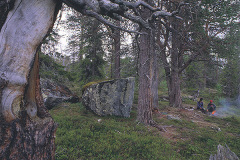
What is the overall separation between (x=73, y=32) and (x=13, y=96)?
11004 mm

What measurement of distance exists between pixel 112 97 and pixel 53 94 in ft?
12.7

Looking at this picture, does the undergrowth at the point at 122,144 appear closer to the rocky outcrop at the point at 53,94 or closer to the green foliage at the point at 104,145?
the green foliage at the point at 104,145

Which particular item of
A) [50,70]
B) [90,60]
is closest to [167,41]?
[90,60]

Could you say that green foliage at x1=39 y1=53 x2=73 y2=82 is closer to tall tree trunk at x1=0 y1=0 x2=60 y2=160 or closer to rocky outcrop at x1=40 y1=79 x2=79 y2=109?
rocky outcrop at x1=40 y1=79 x2=79 y2=109

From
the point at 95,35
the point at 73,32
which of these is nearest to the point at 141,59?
the point at 95,35

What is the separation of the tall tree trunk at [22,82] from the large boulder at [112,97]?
19.3ft

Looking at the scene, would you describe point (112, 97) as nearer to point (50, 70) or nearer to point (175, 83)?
point (50, 70)

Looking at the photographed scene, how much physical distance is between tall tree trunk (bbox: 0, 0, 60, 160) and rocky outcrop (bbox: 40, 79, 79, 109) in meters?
7.03

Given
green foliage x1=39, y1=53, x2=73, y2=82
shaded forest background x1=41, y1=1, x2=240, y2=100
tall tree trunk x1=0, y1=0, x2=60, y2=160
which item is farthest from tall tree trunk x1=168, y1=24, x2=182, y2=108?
tall tree trunk x1=0, y1=0, x2=60, y2=160

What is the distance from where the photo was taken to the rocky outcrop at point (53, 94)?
876 cm

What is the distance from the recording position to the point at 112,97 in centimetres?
829

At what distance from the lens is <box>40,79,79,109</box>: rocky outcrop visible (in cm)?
876

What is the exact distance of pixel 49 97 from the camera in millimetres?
8789

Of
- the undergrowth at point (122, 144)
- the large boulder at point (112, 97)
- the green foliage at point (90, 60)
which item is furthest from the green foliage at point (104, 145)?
the green foliage at point (90, 60)
